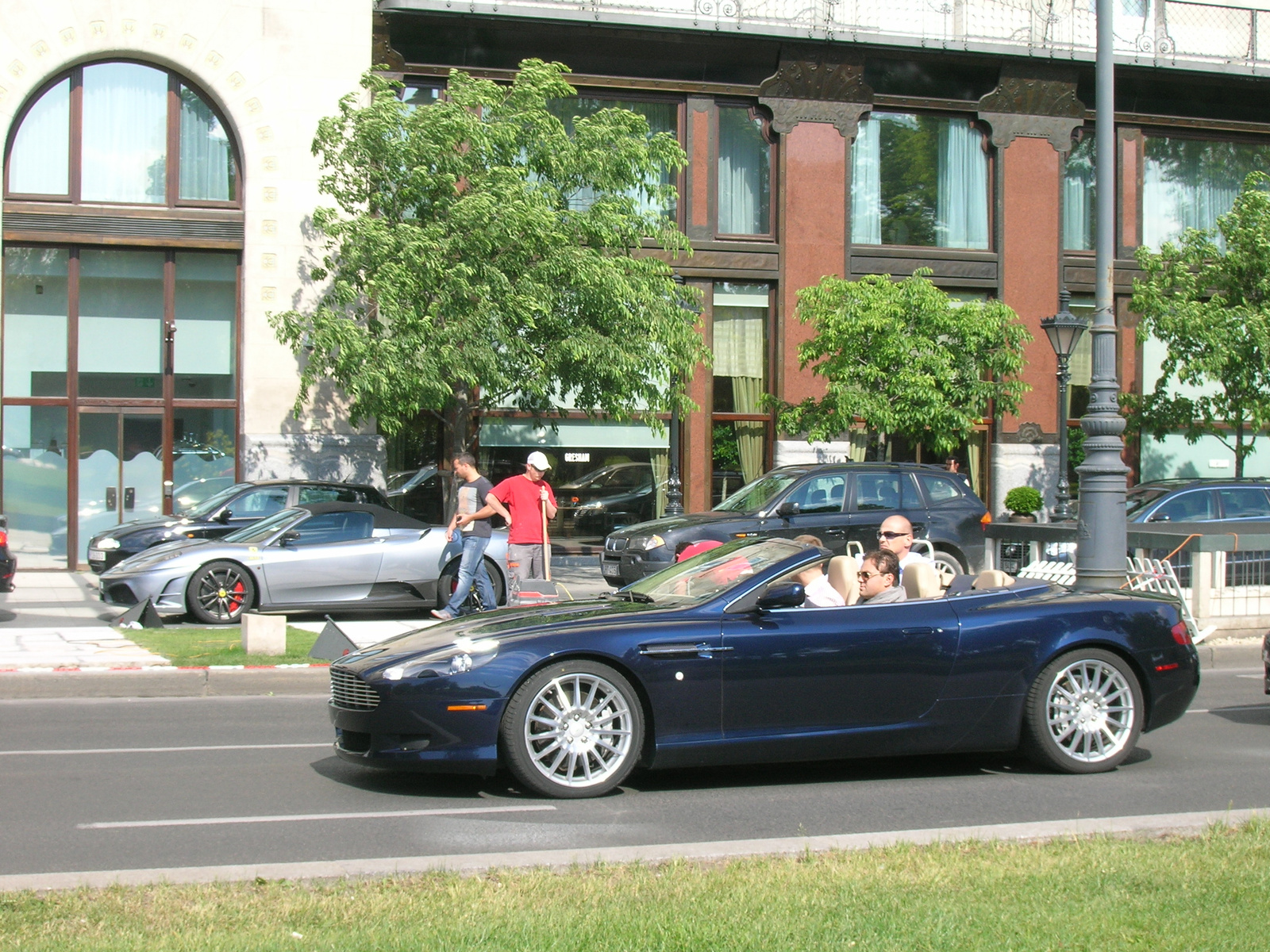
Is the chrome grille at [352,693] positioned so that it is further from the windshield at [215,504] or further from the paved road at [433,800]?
the windshield at [215,504]

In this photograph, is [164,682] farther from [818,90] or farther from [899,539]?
[818,90]

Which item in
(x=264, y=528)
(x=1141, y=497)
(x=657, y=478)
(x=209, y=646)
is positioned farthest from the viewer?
(x=657, y=478)

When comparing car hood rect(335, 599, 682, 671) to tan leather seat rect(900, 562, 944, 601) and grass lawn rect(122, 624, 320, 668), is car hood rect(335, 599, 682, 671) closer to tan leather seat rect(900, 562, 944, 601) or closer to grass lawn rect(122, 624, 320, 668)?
tan leather seat rect(900, 562, 944, 601)

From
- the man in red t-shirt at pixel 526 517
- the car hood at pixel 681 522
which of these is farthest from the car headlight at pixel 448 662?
the car hood at pixel 681 522

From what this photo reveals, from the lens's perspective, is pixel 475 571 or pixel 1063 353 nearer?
pixel 475 571

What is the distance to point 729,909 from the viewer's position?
4527 mm

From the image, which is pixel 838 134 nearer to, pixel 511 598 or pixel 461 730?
pixel 511 598

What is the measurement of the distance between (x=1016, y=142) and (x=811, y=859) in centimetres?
2254

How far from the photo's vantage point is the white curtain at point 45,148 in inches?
865

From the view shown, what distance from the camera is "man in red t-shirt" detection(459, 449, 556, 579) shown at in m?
14.1

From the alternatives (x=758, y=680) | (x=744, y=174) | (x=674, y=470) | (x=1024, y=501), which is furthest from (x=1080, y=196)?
(x=758, y=680)

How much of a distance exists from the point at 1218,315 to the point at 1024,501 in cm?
455

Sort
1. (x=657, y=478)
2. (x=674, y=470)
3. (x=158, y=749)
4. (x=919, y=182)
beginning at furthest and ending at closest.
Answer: (x=919, y=182) < (x=657, y=478) < (x=674, y=470) < (x=158, y=749)

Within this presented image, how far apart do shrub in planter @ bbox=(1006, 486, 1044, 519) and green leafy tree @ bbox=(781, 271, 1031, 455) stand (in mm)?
3461
